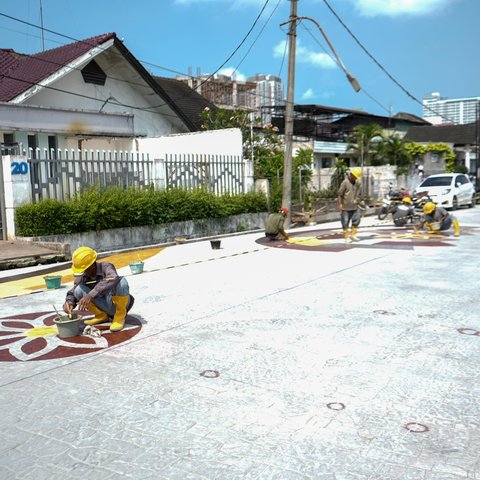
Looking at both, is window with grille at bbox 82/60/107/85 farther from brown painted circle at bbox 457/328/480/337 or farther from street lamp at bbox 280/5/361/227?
brown painted circle at bbox 457/328/480/337

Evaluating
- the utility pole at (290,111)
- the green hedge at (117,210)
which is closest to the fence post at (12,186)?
the green hedge at (117,210)

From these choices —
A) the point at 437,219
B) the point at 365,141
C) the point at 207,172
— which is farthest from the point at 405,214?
the point at 365,141

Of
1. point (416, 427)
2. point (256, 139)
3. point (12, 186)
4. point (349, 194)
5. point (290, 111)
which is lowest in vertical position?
point (416, 427)

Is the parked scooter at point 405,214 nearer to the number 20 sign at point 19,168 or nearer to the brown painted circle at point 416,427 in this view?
the number 20 sign at point 19,168

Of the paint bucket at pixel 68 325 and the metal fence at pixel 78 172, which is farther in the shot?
the metal fence at pixel 78 172

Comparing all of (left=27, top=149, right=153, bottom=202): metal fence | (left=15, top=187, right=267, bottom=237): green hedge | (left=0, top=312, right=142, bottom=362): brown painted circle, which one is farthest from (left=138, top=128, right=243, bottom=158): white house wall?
(left=0, top=312, right=142, bottom=362): brown painted circle

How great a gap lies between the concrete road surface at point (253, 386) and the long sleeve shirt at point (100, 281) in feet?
1.60

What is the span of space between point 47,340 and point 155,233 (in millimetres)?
8750

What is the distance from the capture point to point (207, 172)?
55.0 ft

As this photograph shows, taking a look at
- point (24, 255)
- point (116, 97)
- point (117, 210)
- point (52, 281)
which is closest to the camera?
point (52, 281)

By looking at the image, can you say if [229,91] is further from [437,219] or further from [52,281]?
[52,281]

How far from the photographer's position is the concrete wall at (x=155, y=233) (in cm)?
1225

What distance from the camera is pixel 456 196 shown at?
80.1 ft

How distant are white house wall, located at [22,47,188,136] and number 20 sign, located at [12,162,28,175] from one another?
283 inches
